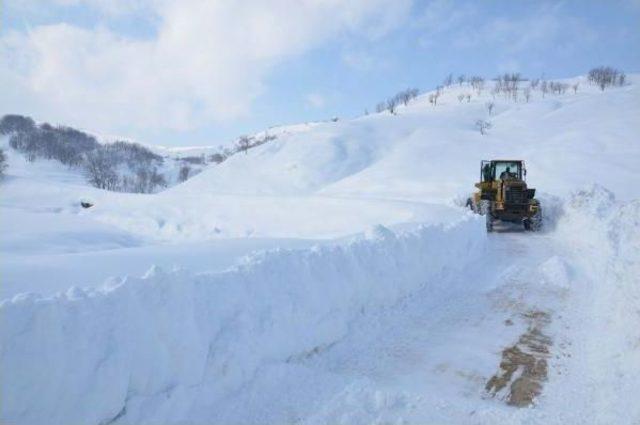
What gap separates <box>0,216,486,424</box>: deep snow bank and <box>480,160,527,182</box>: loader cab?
1427 centimetres

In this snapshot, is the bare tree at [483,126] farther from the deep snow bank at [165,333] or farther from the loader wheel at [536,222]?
the deep snow bank at [165,333]

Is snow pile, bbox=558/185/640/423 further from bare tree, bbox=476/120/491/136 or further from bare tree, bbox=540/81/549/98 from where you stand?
bare tree, bbox=540/81/549/98

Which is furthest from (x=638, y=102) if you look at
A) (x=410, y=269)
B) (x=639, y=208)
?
(x=410, y=269)

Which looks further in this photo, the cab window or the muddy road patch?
the cab window

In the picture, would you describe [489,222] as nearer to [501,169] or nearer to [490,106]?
[501,169]

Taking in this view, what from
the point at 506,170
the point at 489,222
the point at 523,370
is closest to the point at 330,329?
the point at 523,370

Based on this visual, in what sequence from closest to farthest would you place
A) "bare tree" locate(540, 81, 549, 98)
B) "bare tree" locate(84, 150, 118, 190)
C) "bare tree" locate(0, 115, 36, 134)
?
"bare tree" locate(84, 150, 118, 190)
"bare tree" locate(540, 81, 549, 98)
"bare tree" locate(0, 115, 36, 134)

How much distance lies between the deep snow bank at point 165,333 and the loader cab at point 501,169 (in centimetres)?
1427

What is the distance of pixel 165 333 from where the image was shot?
5055 millimetres

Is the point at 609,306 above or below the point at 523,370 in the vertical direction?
above

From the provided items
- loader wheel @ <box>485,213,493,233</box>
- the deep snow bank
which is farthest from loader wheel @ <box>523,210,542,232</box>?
Answer: the deep snow bank

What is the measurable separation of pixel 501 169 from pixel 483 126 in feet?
192

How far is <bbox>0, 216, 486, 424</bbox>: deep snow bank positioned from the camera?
13.5 ft

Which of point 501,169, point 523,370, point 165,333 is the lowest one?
point 523,370
